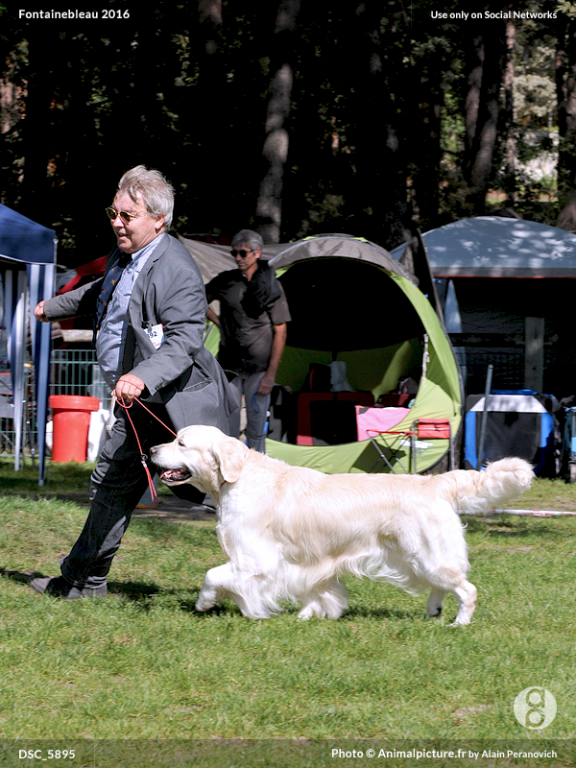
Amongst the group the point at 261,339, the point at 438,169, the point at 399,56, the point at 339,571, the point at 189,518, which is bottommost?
the point at 189,518

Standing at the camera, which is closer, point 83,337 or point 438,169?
point 83,337

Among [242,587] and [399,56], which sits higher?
[399,56]

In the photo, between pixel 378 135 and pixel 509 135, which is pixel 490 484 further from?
pixel 509 135

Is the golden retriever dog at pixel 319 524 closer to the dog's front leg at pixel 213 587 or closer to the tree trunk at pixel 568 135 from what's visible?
the dog's front leg at pixel 213 587

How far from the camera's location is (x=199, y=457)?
4086 millimetres

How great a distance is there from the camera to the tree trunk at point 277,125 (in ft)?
42.5

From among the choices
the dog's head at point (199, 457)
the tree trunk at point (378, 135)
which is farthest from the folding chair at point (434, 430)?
the tree trunk at point (378, 135)

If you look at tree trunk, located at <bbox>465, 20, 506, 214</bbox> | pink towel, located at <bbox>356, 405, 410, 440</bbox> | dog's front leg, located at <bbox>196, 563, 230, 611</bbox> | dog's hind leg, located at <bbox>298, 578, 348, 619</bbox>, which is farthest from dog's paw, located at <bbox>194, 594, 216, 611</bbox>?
tree trunk, located at <bbox>465, 20, 506, 214</bbox>

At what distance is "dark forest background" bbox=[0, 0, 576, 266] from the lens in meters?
14.9

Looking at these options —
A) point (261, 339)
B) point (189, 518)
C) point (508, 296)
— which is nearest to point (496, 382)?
point (508, 296)

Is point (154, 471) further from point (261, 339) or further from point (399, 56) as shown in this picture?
point (399, 56)

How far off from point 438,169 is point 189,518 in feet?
57.5

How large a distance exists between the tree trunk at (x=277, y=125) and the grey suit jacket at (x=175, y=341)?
29.1 ft

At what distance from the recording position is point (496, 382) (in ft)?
41.0
